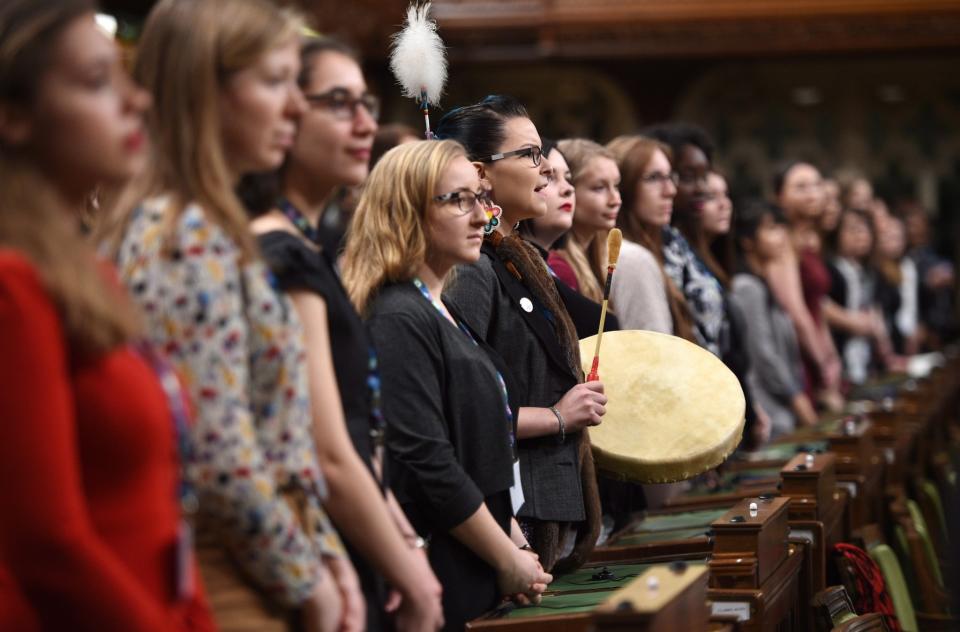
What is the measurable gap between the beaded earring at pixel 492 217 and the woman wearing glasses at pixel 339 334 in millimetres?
1042

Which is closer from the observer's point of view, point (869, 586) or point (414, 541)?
point (414, 541)

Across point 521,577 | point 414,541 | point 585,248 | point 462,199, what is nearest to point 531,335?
point 462,199

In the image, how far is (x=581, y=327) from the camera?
420 cm

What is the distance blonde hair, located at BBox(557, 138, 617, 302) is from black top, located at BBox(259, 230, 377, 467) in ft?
6.75

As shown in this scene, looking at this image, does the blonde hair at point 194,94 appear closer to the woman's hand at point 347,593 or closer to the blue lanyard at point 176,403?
the blue lanyard at point 176,403

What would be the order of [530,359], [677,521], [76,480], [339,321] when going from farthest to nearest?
1. [677,521]
2. [530,359]
3. [339,321]
4. [76,480]

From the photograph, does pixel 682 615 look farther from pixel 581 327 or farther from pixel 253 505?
pixel 581 327

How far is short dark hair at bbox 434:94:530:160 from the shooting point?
12.6 ft

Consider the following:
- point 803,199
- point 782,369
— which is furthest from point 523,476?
point 803,199

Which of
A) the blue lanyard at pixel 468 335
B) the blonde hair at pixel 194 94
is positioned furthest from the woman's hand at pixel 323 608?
the blue lanyard at pixel 468 335

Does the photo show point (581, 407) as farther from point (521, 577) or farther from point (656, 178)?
point (656, 178)

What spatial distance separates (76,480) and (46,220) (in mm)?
337

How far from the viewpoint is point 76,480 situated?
69.9 inches

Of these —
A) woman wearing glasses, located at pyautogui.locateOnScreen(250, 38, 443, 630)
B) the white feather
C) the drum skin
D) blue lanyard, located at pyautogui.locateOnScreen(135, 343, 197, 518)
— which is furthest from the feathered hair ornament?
blue lanyard, located at pyautogui.locateOnScreen(135, 343, 197, 518)
